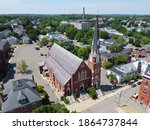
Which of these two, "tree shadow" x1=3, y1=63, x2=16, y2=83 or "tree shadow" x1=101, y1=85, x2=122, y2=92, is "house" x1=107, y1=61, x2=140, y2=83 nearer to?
"tree shadow" x1=101, y1=85, x2=122, y2=92

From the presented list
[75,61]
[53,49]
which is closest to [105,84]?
[75,61]

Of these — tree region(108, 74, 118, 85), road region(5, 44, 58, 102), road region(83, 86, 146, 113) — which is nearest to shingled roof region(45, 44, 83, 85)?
road region(5, 44, 58, 102)

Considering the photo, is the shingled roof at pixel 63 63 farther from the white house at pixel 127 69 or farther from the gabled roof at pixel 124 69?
the gabled roof at pixel 124 69

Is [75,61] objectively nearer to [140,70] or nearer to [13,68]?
[140,70]

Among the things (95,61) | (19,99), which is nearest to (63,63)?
(95,61)

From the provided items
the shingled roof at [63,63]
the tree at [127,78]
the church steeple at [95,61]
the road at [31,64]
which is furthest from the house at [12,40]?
the tree at [127,78]
